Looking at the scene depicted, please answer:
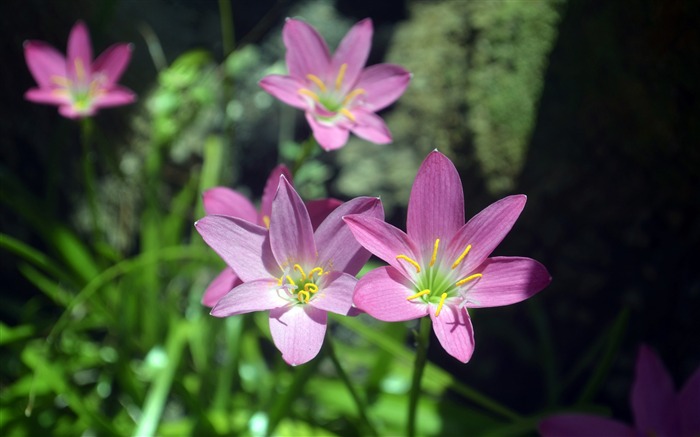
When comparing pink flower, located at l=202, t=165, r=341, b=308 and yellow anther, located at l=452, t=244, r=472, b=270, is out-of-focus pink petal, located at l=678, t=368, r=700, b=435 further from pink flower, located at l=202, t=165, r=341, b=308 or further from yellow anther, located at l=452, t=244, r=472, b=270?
pink flower, located at l=202, t=165, r=341, b=308

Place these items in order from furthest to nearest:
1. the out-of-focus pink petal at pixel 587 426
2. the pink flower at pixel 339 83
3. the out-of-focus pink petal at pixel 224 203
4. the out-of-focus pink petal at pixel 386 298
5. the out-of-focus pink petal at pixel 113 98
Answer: the out-of-focus pink petal at pixel 113 98, the pink flower at pixel 339 83, the out-of-focus pink petal at pixel 224 203, the out-of-focus pink petal at pixel 587 426, the out-of-focus pink petal at pixel 386 298

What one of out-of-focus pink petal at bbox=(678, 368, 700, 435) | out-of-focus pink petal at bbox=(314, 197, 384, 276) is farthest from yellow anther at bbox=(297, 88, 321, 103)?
out-of-focus pink petal at bbox=(678, 368, 700, 435)

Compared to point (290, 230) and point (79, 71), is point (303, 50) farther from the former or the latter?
point (79, 71)

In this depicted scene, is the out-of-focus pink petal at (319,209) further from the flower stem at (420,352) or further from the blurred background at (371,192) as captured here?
the blurred background at (371,192)

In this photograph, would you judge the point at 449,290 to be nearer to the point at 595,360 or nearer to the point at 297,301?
Answer: the point at 297,301

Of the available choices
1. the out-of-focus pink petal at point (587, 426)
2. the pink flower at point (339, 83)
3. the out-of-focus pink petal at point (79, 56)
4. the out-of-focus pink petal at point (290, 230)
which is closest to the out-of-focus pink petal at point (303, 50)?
the pink flower at point (339, 83)

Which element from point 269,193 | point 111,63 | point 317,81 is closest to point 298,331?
point 269,193

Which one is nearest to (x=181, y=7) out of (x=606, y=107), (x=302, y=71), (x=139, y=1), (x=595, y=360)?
(x=139, y=1)
